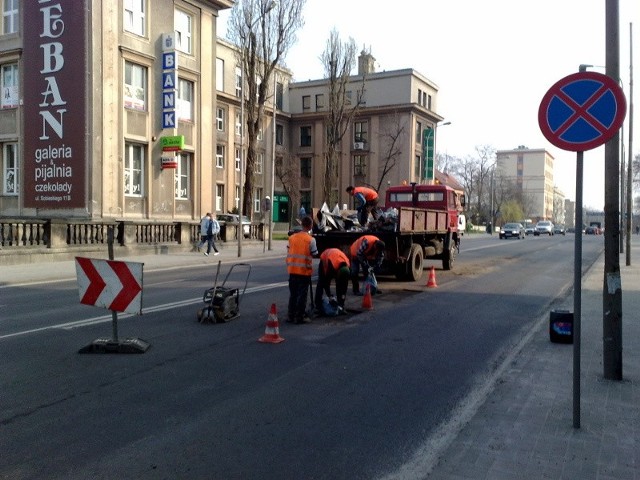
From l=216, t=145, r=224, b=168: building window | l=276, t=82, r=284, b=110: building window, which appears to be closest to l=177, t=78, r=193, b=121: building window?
l=216, t=145, r=224, b=168: building window

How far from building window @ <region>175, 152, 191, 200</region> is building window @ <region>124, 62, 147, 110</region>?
365 cm

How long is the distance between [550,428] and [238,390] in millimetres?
2917

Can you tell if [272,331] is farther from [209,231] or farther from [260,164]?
[260,164]

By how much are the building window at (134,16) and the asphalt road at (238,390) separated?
60.5ft

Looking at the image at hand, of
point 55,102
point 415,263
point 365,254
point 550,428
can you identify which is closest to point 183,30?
point 55,102

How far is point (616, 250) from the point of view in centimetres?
605

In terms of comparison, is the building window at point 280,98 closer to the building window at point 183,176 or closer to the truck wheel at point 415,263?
the building window at point 183,176

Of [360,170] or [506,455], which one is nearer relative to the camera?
[506,455]

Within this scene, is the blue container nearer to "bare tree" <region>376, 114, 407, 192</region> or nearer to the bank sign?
the bank sign

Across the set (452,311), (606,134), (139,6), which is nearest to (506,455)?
(606,134)

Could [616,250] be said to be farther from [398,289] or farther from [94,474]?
[398,289]

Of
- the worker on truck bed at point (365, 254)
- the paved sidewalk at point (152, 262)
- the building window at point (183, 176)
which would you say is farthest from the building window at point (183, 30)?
the worker on truck bed at point (365, 254)

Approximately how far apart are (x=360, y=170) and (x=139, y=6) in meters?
34.9

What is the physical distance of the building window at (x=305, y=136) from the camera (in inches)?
2398
